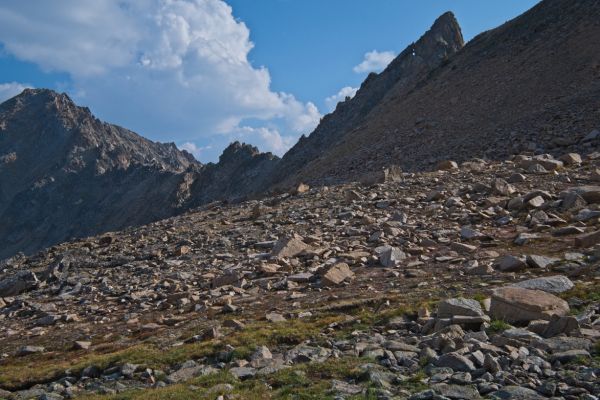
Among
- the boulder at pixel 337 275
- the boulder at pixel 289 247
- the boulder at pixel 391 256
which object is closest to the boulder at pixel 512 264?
the boulder at pixel 391 256

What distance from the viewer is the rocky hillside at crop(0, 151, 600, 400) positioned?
8.41 metres

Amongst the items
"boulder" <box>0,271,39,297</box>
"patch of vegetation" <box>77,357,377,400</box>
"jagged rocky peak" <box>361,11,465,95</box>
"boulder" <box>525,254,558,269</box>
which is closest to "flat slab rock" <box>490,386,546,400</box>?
"patch of vegetation" <box>77,357,377,400</box>

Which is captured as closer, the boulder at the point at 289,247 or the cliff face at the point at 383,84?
the boulder at the point at 289,247

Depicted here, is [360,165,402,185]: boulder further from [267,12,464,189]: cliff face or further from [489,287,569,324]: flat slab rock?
[267,12,464,189]: cliff face

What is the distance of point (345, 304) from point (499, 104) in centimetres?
3731

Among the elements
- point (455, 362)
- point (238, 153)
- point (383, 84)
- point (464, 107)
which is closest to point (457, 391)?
point (455, 362)

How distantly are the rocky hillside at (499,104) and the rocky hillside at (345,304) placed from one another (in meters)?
12.0

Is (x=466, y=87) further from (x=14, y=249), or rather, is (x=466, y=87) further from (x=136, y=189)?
(x=14, y=249)

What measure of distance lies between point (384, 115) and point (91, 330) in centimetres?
4968

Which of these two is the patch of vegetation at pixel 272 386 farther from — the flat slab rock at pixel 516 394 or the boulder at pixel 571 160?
the boulder at pixel 571 160

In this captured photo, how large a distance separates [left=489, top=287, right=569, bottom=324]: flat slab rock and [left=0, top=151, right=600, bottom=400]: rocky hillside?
36mm

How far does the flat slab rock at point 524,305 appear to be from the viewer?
10.0 metres

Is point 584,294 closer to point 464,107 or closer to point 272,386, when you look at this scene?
point 272,386

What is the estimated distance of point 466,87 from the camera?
52.4m
